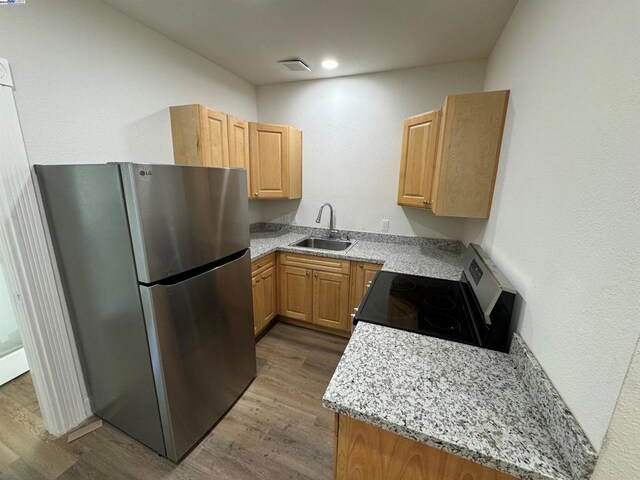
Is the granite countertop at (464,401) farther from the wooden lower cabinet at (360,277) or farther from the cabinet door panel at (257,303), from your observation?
the cabinet door panel at (257,303)

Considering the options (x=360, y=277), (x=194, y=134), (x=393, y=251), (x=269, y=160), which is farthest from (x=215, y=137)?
(x=393, y=251)

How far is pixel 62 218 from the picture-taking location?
136 cm

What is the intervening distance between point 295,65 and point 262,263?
180 cm

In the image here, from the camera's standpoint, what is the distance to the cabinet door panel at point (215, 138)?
2057 millimetres

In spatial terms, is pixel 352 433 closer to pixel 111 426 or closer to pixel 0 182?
pixel 111 426

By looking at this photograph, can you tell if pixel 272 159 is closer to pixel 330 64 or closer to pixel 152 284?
pixel 330 64

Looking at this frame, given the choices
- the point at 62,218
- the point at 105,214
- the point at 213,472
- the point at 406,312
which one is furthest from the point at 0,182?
the point at 406,312

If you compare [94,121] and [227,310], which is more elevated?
[94,121]

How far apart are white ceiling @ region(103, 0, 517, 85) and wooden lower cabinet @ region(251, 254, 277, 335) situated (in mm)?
1733

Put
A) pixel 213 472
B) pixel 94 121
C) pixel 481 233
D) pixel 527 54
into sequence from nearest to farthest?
pixel 527 54 < pixel 213 472 < pixel 94 121 < pixel 481 233

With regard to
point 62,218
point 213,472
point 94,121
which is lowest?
point 213,472

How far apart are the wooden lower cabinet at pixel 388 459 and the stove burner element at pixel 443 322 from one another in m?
0.56

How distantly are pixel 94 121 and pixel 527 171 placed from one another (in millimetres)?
2348

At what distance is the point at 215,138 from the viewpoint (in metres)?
2.16
